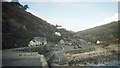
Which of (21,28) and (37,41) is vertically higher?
(21,28)

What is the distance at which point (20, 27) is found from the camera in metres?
8.72

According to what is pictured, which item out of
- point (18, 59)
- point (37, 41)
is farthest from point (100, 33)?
point (18, 59)

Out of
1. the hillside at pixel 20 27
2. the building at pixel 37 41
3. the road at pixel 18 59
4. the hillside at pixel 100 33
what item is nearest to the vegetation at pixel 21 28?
the hillside at pixel 20 27

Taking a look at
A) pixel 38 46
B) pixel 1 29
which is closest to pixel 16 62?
pixel 38 46

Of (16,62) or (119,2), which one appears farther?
(119,2)

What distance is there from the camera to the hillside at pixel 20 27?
857 cm

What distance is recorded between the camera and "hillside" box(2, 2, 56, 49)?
8570mm

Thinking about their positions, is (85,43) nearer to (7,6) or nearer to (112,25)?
(112,25)

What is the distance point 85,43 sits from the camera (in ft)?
29.6

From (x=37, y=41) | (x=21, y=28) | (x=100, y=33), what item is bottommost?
(x=37, y=41)

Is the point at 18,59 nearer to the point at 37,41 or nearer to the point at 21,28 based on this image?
the point at 37,41

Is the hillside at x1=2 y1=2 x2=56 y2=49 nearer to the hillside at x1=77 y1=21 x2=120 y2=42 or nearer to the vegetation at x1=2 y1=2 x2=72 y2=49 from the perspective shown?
the vegetation at x1=2 y1=2 x2=72 y2=49

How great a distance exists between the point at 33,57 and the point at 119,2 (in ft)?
13.5

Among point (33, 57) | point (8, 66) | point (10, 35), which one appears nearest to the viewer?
point (8, 66)
